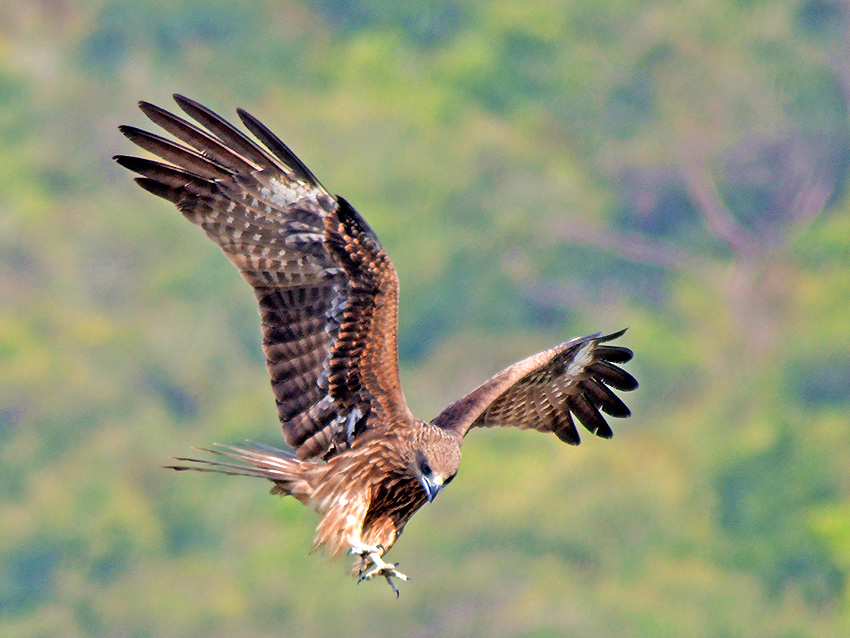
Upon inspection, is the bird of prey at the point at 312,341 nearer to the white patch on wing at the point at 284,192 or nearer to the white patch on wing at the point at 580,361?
the white patch on wing at the point at 284,192

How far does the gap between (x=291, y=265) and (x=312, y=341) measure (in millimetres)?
381

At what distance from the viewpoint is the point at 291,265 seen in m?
9.93

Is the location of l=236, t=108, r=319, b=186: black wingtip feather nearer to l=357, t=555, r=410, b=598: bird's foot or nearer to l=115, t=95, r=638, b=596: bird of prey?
l=115, t=95, r=638, b=596: bird of prey

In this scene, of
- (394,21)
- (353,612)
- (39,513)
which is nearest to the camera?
(353,612)

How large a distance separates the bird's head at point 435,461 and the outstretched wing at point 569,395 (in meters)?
1.38

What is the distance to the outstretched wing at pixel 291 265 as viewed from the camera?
9.73 metres

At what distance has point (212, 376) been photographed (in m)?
38.8

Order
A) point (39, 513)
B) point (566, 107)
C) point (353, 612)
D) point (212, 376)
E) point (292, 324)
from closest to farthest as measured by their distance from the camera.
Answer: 1. point (292, 324)
2. point (353, 612)
3. point (39, 513)
4. point (212, 376)
5. point (566, 107)

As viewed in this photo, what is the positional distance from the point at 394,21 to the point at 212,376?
17920 millimetres

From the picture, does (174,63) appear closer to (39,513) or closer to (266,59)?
(266,59)

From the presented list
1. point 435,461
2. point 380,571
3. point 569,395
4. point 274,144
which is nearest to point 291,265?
point 274,144

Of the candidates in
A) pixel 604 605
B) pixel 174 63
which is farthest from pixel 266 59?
pixel 604 605

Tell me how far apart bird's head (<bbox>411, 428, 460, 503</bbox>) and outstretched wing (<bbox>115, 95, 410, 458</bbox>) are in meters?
0.25

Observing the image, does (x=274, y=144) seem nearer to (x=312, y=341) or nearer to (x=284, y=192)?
(x=284, y=192)
